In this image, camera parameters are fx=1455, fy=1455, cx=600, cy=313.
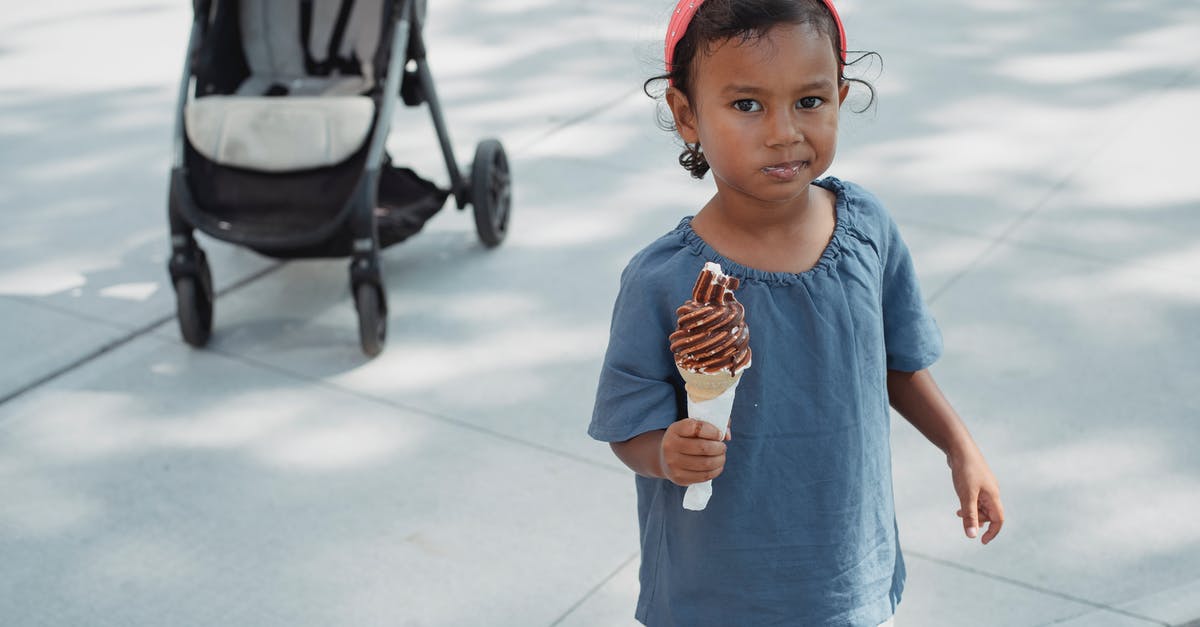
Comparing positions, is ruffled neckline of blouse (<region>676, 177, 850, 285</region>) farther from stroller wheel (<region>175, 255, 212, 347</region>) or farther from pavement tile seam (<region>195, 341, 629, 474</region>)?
stroller wheel (<region>175, 255, 212, 347</region>)

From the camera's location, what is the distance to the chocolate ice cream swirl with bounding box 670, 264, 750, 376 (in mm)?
1770

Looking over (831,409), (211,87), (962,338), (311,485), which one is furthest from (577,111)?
(831,409)

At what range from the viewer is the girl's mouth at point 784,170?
1.90m

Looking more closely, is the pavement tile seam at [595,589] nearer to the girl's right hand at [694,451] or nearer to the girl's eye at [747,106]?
the girl's right hand at [694,451]

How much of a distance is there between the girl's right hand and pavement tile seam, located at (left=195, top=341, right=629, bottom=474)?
6.34 ft

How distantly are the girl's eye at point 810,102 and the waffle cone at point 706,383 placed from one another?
1.21ft

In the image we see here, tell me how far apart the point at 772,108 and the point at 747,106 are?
1.6 inches

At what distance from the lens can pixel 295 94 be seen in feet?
15.7

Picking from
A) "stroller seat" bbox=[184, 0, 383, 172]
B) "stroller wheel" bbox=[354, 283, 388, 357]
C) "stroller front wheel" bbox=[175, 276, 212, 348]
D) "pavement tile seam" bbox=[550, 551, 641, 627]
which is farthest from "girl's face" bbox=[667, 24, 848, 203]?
"stroller front wheel" bbox=[175, 276, 212, 348]

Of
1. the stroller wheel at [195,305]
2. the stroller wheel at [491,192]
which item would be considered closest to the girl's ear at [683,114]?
the stroller wheel at [195,305]

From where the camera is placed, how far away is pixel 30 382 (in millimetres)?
4305

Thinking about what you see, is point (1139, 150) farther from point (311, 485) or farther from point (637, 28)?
point (311, 485)

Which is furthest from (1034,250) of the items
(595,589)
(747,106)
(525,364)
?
(747,106)

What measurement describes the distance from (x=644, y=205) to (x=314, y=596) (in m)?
2.42
